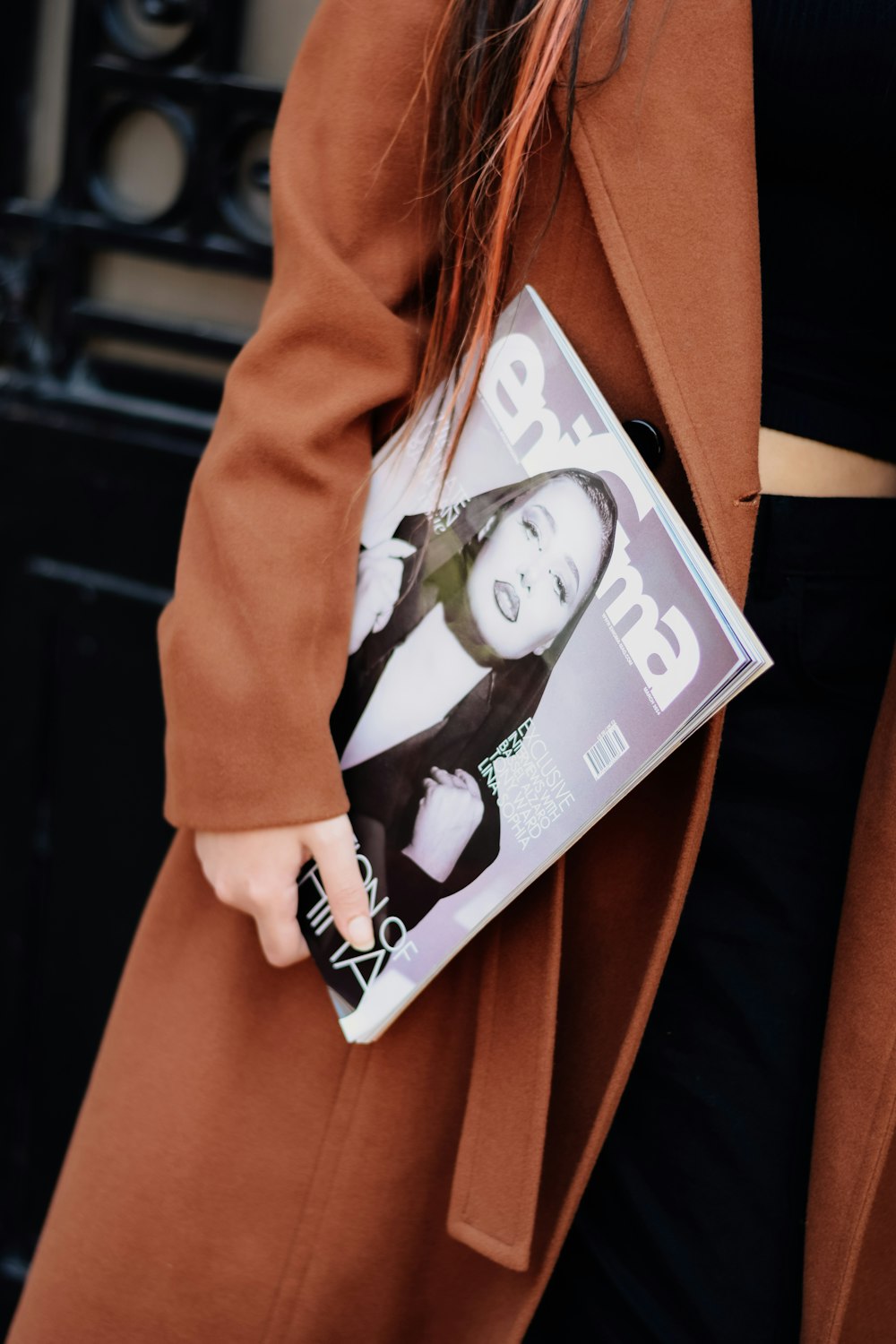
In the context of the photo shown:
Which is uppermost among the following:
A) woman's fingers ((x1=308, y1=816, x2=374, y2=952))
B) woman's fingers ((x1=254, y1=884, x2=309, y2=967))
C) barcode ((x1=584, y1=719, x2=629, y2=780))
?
barcode ((x1=584, y1=719, x2=629, y2=780))

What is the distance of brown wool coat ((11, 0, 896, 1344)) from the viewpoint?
773 mm

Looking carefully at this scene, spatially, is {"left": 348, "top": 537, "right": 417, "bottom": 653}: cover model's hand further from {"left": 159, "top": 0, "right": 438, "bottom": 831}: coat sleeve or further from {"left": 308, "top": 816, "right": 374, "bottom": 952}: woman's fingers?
{"left": 308, "top": 816, "right": 374, "bottom": 952}: woman's fingers

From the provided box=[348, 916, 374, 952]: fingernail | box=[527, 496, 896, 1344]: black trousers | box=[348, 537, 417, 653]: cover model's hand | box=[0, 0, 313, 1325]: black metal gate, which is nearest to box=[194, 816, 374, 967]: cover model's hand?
box=[348, 916, 374, 952]: fingernail

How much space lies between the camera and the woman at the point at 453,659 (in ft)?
2.54

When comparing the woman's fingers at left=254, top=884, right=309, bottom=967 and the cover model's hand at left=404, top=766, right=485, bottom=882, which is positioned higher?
the cover model's hand at left=404, top=766, right=485, bottom=882

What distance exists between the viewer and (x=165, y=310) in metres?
1.53

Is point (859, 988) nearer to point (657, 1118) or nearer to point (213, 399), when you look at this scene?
point (657, 1118)

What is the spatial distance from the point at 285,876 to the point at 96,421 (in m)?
0.88

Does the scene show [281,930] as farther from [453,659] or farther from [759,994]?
[759,994]

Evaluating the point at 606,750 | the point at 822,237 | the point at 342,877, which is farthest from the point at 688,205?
the point at 342,877

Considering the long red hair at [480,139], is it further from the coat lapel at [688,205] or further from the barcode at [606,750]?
the barcode at [606,750]

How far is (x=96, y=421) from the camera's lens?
1530mm

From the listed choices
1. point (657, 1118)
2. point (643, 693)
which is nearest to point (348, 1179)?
point (657, 1118)

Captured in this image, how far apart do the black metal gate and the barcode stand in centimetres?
90
